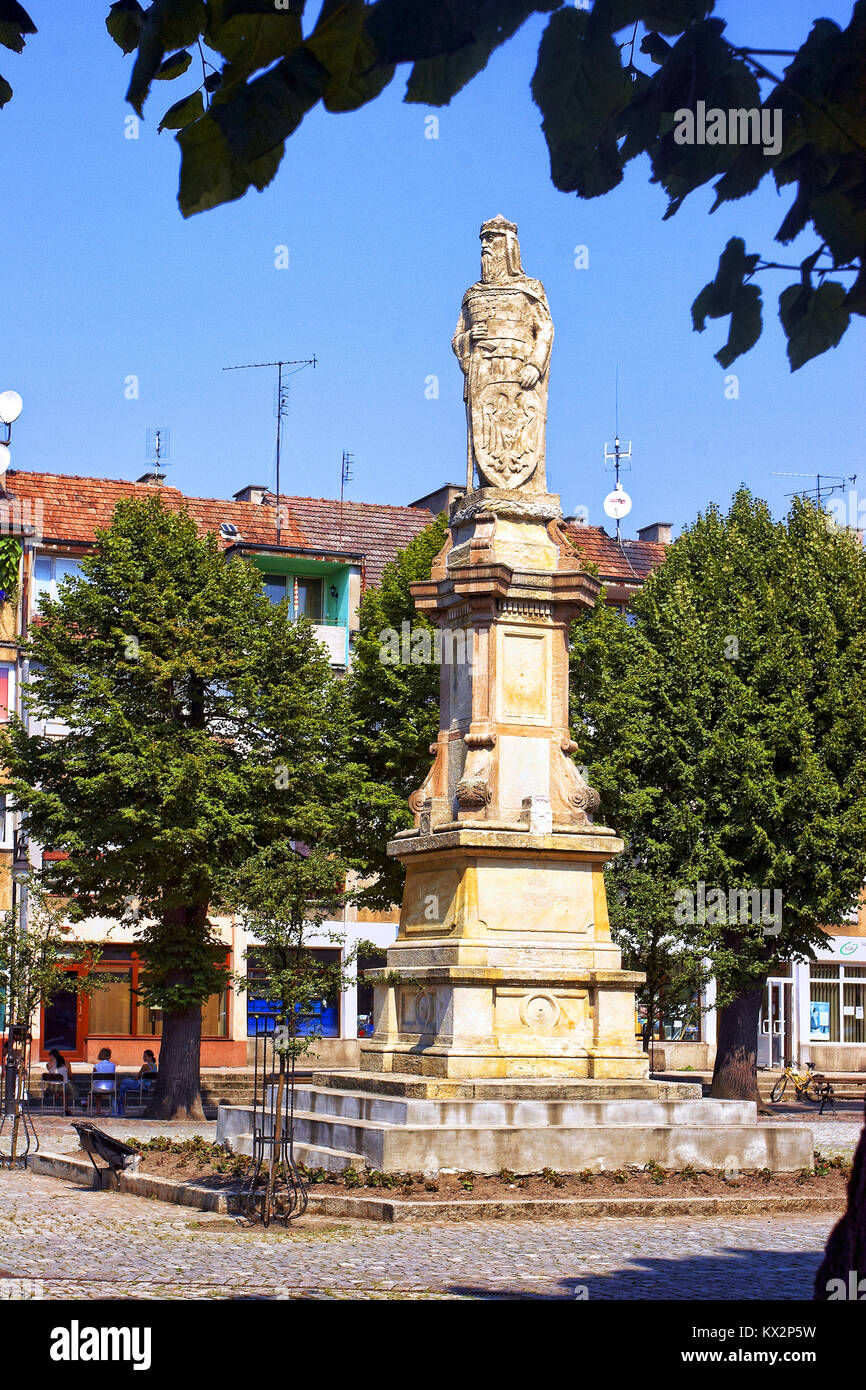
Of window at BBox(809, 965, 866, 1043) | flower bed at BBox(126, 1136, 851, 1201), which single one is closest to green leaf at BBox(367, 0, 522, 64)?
flower bed at BBox(126, 1136, 851, 1201)

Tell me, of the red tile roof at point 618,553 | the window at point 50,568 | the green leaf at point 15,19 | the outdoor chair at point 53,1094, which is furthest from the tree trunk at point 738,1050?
the green leaf at point 15,19

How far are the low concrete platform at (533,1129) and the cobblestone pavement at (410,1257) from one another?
1333mm

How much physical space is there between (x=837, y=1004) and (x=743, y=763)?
26349mm

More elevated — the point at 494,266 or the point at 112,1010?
the point at 494,266

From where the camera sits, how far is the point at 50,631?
31.6 meters

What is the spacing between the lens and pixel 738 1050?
3150cm

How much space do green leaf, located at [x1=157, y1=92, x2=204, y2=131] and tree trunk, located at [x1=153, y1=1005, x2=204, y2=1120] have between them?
28.0m

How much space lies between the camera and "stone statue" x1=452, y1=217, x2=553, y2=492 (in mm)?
18656

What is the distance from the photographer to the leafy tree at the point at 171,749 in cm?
3014

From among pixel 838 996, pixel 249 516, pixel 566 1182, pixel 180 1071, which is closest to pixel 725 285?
pixel 566 1182

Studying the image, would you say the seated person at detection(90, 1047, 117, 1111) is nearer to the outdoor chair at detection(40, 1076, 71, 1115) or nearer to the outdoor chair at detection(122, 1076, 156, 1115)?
the outdoor chair at detection(122, 1076, 156, 1115)

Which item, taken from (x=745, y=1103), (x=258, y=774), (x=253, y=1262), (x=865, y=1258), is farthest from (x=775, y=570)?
(x=865, y=1258)

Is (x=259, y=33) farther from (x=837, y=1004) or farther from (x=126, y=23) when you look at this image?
(x=837, y=1004)

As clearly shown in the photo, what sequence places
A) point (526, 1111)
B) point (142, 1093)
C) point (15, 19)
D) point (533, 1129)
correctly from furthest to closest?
point (142, 1093), point (526, 1111), point (533, 1129), point (15, 19)
